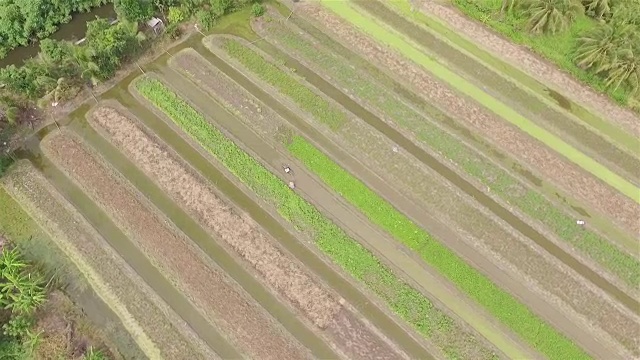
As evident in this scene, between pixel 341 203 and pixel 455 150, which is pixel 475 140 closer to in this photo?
pixel 455 150

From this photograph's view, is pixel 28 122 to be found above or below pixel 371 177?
below

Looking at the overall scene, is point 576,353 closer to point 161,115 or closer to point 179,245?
point 179,245

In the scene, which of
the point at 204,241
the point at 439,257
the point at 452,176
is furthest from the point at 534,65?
the point at 204,241

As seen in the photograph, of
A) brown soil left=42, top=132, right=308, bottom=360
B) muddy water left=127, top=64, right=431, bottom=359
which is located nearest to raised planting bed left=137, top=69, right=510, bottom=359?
muddy water left=127, top=64, right=431, bottom=359

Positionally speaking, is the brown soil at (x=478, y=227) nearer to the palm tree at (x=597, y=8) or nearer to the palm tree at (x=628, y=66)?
the palm tree at (x=628, y=66)

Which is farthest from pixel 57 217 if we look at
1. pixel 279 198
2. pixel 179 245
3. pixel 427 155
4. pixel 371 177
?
pixel 427 155
